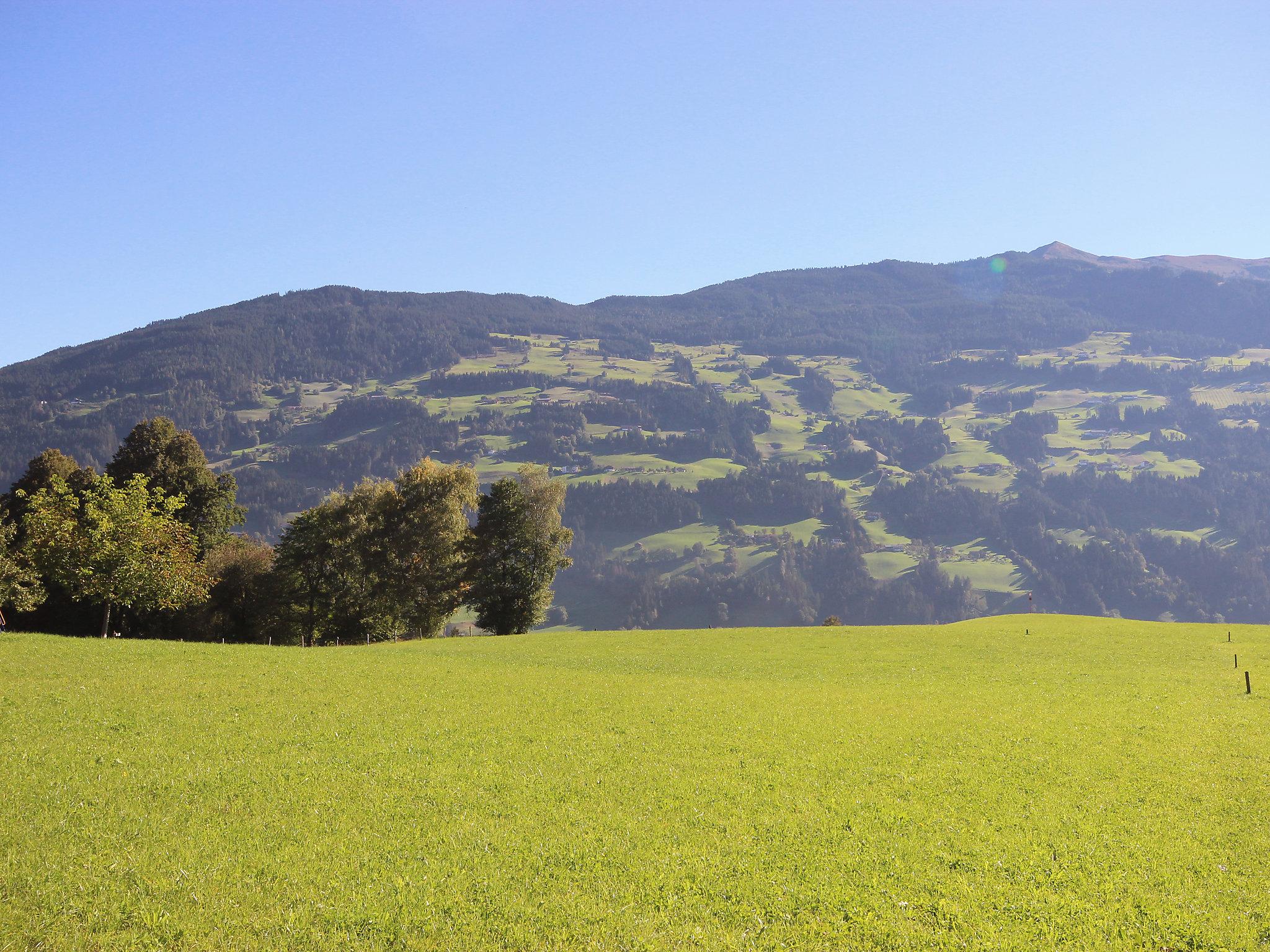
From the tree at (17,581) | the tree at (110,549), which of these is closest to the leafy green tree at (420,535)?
the tree at (110,549)

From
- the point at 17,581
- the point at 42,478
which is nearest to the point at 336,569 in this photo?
the point at 17,581

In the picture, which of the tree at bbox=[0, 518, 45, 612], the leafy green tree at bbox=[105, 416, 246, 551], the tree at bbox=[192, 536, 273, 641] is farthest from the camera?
the tree at bbox=[192, 536, 273, 641]

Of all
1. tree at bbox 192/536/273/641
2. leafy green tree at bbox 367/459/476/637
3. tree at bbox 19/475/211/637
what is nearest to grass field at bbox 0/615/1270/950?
tree at bbox 19/475/211/637

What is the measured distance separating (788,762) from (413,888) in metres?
11.8

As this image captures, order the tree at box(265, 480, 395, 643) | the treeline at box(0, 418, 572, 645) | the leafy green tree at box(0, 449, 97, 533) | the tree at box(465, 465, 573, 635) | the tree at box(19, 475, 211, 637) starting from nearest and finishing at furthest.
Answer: the tree at box(19, 475, 211, 637) → the leafy green tree at box(0, 449, 97, 533) → the treeline at box(0, 418, 572, 645) → the tree at box(265, 480, 395, 643) → the tree at box(465, 465, 573, 635)

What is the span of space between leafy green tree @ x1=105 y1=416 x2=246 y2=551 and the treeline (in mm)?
107

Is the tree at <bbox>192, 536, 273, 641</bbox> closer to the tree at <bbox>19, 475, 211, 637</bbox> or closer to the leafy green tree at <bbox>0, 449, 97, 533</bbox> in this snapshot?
the leafy green tree at <bbox>0, 449, 97, 533</bbox>

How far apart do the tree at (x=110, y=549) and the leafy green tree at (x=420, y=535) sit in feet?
65.3

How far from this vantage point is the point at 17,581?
52.8 meters

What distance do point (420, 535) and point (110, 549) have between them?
26168mm

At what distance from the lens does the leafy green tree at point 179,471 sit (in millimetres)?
68000

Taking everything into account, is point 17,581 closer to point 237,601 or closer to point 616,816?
point 237,601

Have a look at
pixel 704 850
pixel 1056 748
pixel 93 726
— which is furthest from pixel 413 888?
pixel 1056 748

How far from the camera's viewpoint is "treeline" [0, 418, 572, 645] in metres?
68.6
